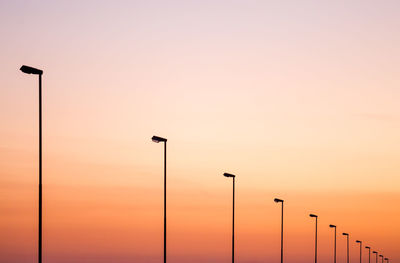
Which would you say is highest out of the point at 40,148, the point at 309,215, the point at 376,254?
the point at 40,148

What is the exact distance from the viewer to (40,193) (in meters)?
43.5

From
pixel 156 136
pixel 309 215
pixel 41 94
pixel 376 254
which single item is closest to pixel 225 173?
pixel 156 136

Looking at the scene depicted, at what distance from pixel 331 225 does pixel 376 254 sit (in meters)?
66.2

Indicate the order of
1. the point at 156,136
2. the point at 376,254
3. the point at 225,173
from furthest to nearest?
the point at 376,254 → the point at 225,173 → the point at 156,136

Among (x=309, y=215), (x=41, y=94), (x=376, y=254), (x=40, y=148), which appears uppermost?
(x=41, y=94)

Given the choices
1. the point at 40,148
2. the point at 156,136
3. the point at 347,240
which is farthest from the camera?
the point at 347,240

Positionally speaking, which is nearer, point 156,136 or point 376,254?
point 156,136

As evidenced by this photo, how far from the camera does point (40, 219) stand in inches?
1682

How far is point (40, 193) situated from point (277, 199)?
44071mm

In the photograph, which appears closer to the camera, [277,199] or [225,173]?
[225,173]

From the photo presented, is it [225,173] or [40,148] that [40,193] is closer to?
[40,148]

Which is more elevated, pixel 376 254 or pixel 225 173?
pixel 225 173

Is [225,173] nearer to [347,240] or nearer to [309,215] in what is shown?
[309,215]

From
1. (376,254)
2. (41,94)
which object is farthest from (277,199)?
(376,254)
